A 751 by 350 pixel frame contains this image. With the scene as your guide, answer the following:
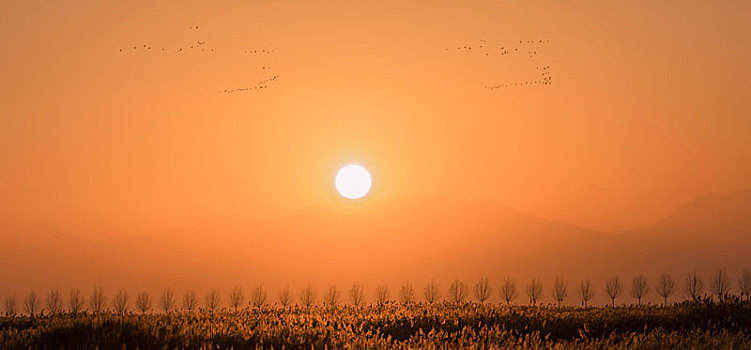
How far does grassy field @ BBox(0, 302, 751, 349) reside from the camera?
1800 centimetres

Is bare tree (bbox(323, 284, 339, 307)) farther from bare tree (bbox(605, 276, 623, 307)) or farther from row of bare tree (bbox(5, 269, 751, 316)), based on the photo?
bare tree (bbox(605, 276, 623, 307))

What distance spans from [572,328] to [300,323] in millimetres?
7615

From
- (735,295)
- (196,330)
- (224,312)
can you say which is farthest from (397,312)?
(735,295)

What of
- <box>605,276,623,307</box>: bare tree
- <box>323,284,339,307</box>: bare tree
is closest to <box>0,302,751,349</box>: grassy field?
<box>323,284,339,307</box>: bare tree

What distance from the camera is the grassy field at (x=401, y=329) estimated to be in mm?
18000

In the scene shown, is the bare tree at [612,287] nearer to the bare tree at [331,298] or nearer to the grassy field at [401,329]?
the bare tree at [331,298]

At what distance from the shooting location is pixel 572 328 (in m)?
23.6

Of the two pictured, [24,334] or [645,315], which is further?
[645,315]

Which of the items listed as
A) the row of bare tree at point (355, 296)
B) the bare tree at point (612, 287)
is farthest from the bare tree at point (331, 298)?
the bare tree at point (612, 287)

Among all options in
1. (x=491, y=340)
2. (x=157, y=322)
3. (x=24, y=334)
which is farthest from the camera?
(x=157, y=322)

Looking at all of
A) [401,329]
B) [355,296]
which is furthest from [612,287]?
[401,329]

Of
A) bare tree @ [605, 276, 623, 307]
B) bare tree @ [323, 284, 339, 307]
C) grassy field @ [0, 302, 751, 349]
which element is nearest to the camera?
grassy field @ [0, 302, 751, 349]

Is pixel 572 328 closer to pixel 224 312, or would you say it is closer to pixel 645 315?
pixel 645 315

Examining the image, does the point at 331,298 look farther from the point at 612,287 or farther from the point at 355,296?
the point at 612,287
